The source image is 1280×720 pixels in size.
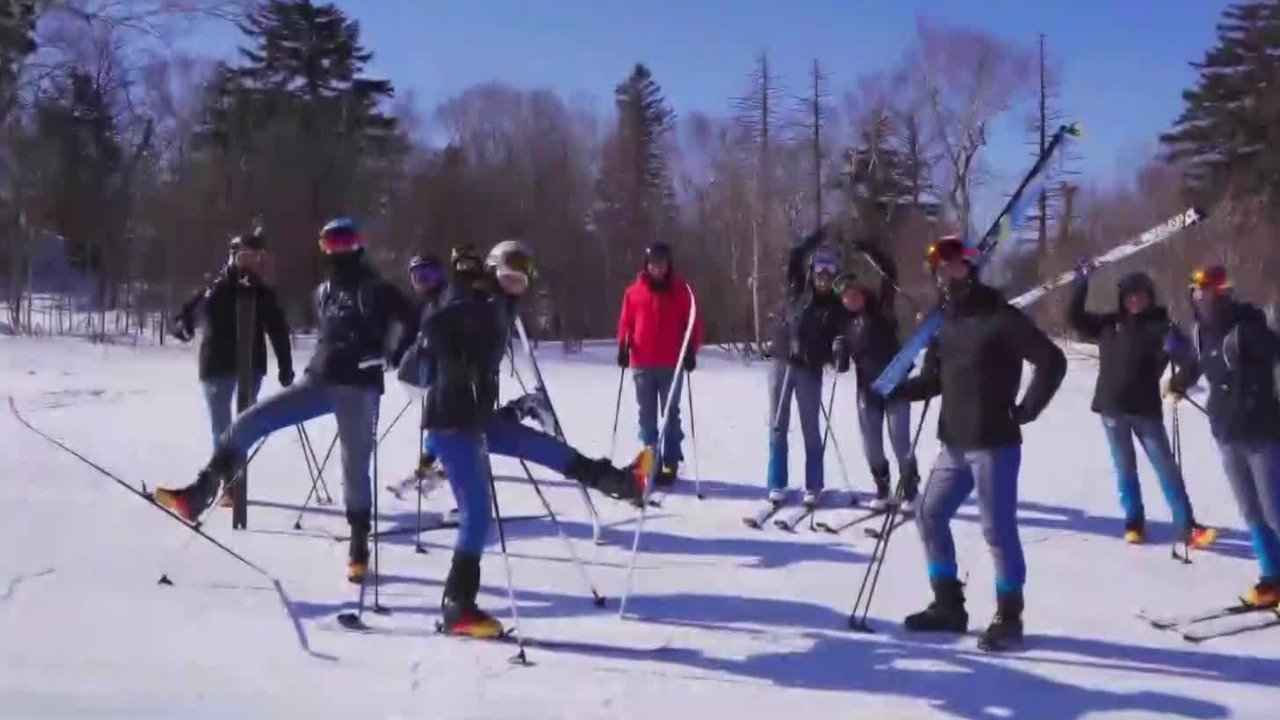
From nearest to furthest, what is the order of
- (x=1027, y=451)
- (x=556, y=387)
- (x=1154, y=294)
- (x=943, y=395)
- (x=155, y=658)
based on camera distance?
1. (x=155, y=658)
2. (x=943, y=395)
3. (x=1154, y=294)
4. (x=1027, y=451)
5. (x=556, y=387)

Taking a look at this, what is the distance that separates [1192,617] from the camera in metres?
5.56

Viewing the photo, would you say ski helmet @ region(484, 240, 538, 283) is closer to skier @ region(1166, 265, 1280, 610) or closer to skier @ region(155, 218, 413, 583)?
skier @ region(155, 218, 413, 583)

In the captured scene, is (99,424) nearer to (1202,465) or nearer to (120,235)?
(1202,465)

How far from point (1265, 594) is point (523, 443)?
3652 mm

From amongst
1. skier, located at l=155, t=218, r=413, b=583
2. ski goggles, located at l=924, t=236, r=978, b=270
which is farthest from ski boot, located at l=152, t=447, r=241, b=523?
ski goggles, located at l=924, t=236, r=978, b=270

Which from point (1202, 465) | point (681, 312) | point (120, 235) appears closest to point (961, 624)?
point (681, 312)

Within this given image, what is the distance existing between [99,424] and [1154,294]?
9899 mm

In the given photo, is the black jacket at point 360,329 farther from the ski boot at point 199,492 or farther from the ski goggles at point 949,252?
the ski goggles at point 949,252

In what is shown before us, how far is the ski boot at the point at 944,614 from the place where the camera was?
5301 mm

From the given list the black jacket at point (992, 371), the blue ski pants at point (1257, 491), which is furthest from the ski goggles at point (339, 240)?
the blue ski pants at point (1257, 491)

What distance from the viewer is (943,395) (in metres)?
5.20

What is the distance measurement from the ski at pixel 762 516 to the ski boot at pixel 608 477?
2.19 m

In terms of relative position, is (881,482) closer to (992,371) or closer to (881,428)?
(881,428)

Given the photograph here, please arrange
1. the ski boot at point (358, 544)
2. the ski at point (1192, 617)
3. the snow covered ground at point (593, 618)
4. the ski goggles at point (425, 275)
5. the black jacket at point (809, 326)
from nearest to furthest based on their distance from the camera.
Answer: the snow covered ground at point (593, 618), the ski at point (1192, 617), the ski boot at point (358, 544), the ski goggles at point (425, 275), the black jacket at point (809, 326)
